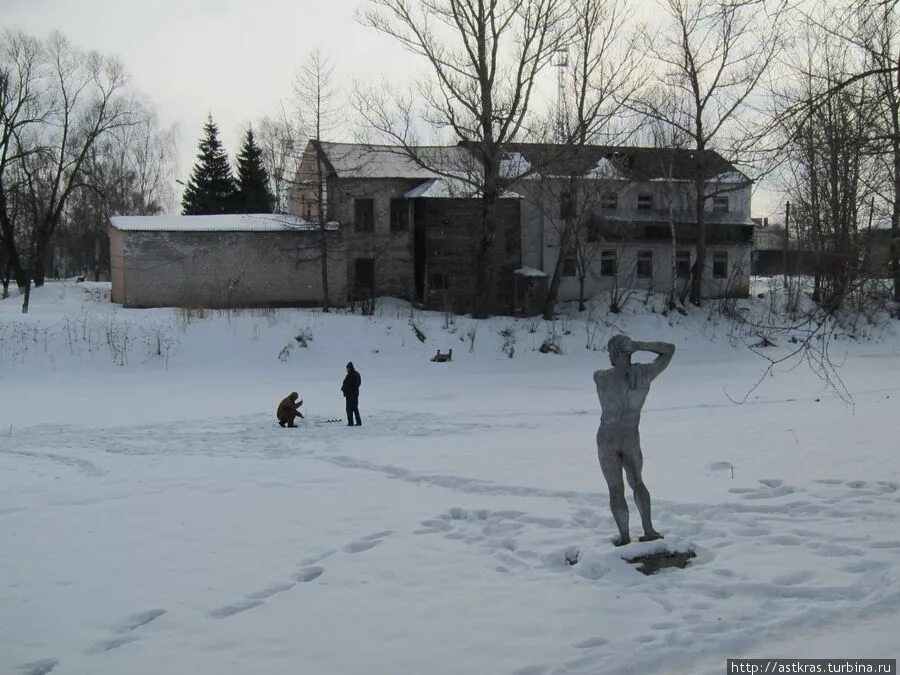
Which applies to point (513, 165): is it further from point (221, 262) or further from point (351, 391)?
point (351, 391)

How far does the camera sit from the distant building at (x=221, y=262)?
129 ft

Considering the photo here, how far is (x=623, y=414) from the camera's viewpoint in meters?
8.65

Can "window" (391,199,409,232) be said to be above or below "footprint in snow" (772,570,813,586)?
above

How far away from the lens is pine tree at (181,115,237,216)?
58719mm

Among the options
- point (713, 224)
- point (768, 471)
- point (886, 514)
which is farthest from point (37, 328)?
point (713, 224)

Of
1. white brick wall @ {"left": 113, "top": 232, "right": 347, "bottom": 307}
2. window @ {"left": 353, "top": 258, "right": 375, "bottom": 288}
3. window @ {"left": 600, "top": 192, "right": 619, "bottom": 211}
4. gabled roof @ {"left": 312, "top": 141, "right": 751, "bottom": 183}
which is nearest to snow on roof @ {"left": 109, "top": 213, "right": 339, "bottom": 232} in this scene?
white brick wall @ {"left": 113, "top": 232, "right": 347, "bottom": 307}

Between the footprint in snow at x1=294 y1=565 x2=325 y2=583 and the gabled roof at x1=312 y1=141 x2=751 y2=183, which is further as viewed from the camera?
the gabled roof at x1=312 y1=141 x2=751 y2=183

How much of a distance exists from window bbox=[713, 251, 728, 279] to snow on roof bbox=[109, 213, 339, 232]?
70.7 ft

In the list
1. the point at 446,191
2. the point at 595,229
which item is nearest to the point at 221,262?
the point at 446,191

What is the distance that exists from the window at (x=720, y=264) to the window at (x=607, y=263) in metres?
6.06

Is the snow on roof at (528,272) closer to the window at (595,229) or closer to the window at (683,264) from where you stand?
the window at (595,229)

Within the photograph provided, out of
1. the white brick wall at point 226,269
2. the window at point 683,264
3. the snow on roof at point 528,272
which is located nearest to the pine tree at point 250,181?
the white brick wall at point 226,269

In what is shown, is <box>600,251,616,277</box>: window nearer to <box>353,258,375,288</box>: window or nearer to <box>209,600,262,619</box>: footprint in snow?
<box>353,258,375,288</box>: window

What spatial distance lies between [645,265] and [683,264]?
217 cm
